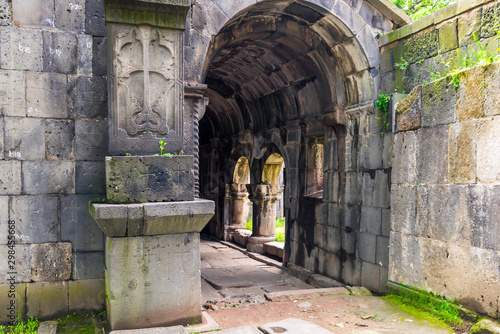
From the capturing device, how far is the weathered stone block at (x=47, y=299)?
12.2ft

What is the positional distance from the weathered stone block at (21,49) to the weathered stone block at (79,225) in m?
1.36

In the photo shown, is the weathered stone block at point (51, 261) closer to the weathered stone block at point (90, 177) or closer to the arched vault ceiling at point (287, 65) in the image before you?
the weathered stone block at point (90, 177)

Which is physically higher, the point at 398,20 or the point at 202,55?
the point at 398,20

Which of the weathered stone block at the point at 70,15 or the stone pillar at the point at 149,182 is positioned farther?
the weathered stone block at the point at 70,15

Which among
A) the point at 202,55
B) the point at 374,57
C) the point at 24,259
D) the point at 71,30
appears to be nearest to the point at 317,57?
the point at 374,57

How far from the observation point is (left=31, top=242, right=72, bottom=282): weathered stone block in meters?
3.77

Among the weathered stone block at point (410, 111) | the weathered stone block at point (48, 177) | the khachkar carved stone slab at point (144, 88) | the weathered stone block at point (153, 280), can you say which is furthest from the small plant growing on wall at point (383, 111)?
the weathered stone block at point (48, 177)

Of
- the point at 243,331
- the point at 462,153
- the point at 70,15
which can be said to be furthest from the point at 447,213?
the point at 70,15

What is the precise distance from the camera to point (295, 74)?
720cm

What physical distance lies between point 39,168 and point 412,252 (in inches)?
160

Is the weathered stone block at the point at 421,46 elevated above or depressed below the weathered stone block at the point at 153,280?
above

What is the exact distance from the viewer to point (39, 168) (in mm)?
3779

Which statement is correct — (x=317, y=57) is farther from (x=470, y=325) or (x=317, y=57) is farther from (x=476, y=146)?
(x=470, y=325)

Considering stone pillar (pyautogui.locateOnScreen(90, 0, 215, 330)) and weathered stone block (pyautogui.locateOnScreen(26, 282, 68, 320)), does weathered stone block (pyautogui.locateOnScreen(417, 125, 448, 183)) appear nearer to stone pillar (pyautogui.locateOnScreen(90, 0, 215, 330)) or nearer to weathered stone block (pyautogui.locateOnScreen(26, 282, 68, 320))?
stone pillar (pyautogui.locateOnScreen(90, 0, 215, 330))
